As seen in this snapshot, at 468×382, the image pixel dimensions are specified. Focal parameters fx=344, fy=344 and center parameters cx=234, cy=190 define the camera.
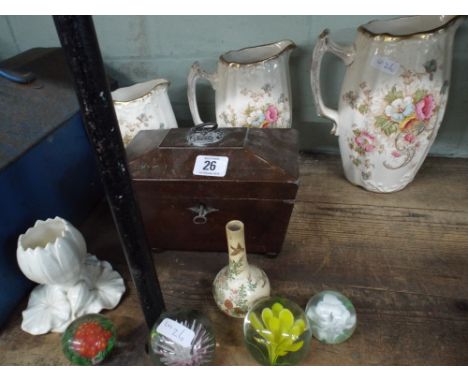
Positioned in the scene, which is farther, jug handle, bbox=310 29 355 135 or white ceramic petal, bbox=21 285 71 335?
jug handle, bbox=310 29 355 135

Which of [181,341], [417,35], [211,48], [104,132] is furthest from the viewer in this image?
[211,48]

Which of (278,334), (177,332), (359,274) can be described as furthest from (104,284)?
(359,274)

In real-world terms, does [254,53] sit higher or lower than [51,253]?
higher

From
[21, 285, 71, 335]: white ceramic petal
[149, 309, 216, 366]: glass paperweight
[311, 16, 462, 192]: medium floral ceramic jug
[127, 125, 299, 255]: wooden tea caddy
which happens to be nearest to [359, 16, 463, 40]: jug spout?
[311, 16, 462, 192]: medium floral ceramic jug

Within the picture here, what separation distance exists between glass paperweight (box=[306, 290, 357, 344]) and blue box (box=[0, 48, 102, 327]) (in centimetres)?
48

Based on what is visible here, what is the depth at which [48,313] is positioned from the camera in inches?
21.7

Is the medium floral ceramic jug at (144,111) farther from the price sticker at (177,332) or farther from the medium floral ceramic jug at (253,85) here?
the price sticker at (177,332)

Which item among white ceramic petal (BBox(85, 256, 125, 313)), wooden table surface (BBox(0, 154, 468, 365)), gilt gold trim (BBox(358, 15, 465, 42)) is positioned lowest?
wooden table surface (BBox(0, 154, 468, 365))

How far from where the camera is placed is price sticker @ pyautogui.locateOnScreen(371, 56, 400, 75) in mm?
622

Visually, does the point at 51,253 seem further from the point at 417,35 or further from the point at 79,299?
the point at 417,35

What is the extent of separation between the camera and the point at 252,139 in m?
0.59

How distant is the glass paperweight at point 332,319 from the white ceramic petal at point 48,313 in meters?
0.38

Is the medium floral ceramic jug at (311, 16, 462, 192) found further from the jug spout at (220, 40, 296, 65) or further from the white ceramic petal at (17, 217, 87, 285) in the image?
the white ceramic petal at (17, 217, 87, 285)

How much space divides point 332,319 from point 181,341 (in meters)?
0.22
